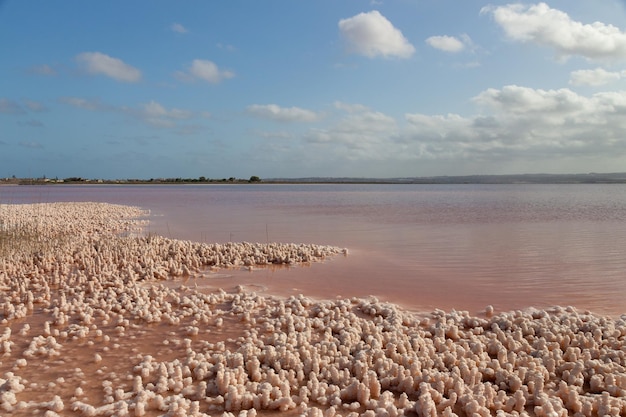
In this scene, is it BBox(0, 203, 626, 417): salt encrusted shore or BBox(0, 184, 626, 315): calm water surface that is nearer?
BBox(0, 203, 626, 417): salt encrusted shore

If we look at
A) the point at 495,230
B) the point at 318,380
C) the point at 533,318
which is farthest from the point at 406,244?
the point at 318,380

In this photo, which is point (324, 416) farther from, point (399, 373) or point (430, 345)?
point (430, 345)

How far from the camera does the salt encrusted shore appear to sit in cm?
477

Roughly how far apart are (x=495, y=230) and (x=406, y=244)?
5923 millimetres

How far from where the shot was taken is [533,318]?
7.76m

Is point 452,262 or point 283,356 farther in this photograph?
point 452,262

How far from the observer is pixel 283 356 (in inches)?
225

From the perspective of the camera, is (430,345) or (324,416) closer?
(324,416)

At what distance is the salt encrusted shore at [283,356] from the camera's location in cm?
477

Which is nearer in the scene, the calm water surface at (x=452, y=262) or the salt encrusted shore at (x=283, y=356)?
the salt encrusted shore at (x=283, y=356)

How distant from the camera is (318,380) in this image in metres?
Result: 5.36

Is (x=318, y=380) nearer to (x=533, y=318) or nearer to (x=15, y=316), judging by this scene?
(x=533, y=318)

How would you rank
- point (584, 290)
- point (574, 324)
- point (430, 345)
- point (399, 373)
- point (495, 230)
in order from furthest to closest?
Result: 1. point (495, 230)
2. point (584, 290)
3. point (574, 324)
4. point (430, 345)
5. point (399, 373)

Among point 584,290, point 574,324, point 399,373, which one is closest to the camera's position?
point 399,373
